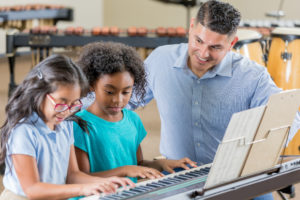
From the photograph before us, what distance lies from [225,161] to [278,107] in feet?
0.84

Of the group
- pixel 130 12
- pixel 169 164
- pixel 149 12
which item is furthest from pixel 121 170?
pixel 130 12

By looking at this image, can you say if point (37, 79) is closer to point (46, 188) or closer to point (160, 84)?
point (46, 188)

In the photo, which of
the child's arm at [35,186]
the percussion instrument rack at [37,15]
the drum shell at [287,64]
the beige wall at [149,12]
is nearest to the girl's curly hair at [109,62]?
A: the child's arm at [35,186]

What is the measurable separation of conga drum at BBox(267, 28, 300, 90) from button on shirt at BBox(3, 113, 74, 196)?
2.54 meters

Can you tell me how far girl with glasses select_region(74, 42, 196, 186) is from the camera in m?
1.78

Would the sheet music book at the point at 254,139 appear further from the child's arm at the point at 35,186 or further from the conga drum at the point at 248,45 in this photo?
the conga drum at the point at 248,45

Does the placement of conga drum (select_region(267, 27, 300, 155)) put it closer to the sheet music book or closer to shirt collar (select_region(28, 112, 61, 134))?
the sheet music book

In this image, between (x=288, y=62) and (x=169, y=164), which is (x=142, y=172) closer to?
(x=169, y=164)

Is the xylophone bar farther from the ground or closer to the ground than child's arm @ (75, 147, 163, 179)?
farther from the ground

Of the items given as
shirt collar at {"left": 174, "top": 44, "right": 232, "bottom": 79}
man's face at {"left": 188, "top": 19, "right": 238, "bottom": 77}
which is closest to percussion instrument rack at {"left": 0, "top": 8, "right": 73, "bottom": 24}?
shirt collar at {"left": 174, "top": 44, "right": 232, "bottom": 79}

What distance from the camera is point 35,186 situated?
1.42 meters

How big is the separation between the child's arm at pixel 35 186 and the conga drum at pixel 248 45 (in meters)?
2.31

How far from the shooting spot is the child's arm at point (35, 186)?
1394 millimetres

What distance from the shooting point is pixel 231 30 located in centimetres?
203
